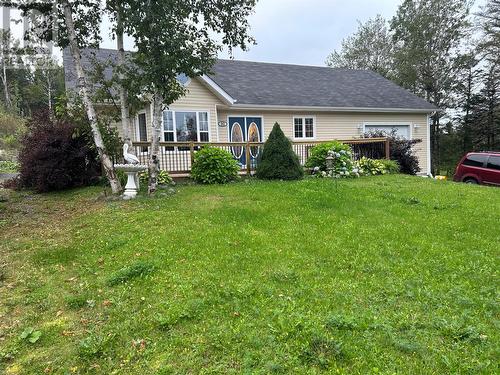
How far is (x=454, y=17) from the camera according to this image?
26.7 m

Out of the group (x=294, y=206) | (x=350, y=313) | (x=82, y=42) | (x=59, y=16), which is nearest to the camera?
(x=350, y=313)

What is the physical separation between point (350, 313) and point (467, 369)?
0.94 m

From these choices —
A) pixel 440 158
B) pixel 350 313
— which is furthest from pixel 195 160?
pixel 440 158

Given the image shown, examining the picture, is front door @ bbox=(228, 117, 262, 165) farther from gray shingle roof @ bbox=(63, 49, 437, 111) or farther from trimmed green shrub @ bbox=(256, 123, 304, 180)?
trimmed green shrub @ bbox=(256, 123, 304, 180)

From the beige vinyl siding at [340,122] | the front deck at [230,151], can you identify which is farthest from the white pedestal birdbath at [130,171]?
the beige vinyl siding at [340,122]

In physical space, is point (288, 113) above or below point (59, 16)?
below

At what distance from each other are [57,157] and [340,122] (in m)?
11.6

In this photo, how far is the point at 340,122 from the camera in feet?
55.0

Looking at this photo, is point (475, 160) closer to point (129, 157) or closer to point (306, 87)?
point (306, 87)

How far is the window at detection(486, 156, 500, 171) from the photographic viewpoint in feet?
38.1

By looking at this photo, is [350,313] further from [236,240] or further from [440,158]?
[440,158]

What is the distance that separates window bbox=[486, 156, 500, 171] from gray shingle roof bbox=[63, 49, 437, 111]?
20.2ft

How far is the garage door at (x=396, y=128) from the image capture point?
17422 millimetres


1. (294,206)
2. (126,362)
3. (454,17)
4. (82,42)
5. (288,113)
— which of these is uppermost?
(454,17)
